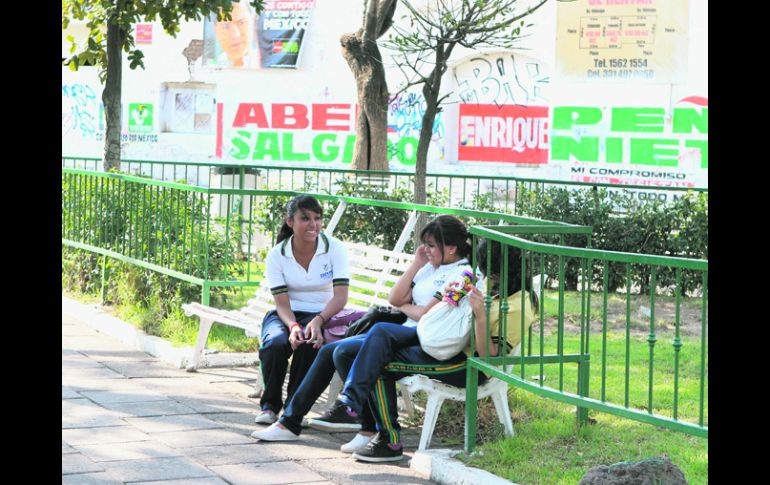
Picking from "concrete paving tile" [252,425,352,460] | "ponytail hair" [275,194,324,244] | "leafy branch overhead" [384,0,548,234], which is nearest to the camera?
"concrete paving tile" [252,425,352,460]

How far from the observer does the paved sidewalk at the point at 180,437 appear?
5.52 metres

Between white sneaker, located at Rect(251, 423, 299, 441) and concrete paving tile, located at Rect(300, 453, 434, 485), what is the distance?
1.28 ft

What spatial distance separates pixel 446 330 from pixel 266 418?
1407 millimetres

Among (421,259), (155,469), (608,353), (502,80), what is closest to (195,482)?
(155,469)

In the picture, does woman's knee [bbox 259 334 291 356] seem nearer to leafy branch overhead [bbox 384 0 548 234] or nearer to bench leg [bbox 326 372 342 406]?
bench leg [bbox 326 372 342 406]

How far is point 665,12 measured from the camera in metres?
17.6

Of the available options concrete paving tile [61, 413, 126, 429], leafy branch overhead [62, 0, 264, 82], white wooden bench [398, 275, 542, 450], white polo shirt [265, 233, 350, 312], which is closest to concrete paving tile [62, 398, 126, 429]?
concrete paving tile [61, 413, 126, 429]

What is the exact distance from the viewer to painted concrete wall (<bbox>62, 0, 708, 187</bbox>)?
17734 mm

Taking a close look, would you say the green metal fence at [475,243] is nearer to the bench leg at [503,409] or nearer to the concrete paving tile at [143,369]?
the bench leg at [503,409]

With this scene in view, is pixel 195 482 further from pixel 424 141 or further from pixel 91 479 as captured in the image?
pixel 424 141

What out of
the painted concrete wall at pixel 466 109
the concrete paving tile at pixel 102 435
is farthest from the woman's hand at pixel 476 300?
the painted concrete wall at pixel 466 109
